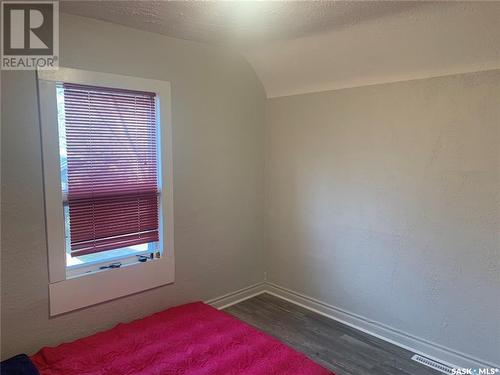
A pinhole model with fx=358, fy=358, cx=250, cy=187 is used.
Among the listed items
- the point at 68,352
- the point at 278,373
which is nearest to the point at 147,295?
the point at 68,352

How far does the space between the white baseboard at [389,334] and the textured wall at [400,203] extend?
5 cm

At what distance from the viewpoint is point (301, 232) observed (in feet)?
11.1

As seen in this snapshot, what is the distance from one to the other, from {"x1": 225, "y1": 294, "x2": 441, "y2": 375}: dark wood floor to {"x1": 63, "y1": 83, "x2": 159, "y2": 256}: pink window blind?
121 cm

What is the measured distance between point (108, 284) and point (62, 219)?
577 millimetres

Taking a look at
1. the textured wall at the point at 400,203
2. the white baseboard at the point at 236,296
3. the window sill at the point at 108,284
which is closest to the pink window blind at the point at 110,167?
the window sill at the point at 108,284

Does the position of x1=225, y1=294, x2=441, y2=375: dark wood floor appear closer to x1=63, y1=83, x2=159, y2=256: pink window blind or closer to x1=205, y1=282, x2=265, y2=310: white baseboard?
x1=205, y1=282, x2=265, y2=310: white baseboard

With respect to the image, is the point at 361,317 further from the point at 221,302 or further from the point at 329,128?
the point at 329,128

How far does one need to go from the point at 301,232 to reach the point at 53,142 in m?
2.18

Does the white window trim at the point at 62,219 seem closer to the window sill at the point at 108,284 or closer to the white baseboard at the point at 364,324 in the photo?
the window sill at the point at 108,284

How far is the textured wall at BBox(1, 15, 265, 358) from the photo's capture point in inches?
84.7

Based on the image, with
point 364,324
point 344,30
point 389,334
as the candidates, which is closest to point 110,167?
point 344,30

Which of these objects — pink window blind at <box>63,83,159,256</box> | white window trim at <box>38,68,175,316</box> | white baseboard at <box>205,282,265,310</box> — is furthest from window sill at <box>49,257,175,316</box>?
white baseboard at <box>205,282,265,310</box>

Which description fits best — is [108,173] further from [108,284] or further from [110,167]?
[108,284]

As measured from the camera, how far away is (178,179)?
9.55 ft
